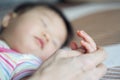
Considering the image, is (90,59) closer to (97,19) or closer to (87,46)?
(87,46)

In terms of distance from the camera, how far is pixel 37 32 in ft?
3.52

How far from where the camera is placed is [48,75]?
678mm

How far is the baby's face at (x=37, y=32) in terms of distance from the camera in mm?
1037

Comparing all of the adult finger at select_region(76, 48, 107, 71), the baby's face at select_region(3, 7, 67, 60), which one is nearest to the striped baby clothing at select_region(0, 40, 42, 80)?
the baby's face at select_region(3, 7, 67, 60)

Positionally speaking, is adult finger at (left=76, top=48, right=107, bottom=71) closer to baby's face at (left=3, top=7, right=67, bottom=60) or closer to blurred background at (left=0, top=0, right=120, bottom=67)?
blurred background at (left=0, top=0, right=120, bottom=67)

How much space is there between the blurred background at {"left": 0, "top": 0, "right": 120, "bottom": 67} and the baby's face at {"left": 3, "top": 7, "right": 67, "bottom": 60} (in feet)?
0.36

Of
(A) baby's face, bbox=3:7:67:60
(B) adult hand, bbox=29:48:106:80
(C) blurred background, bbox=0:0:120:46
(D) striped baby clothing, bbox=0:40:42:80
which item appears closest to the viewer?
(B) adult hand, bbox=29:48:106:80

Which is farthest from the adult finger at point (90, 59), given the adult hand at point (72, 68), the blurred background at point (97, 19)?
the blurred background at point (97, 19)

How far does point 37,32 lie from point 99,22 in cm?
49

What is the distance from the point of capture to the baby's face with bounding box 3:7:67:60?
1037 mm

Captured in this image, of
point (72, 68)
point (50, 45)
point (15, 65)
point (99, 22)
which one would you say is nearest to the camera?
point (72, 68)

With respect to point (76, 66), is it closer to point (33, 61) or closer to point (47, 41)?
point (33, 61)

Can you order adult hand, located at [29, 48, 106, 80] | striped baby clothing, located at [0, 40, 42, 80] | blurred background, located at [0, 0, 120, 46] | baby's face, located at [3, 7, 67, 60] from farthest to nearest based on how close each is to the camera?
blurred background, located at [0, 0, 120, 46] → baby's face, located at [3, 7, 67, 60] → striped baby clothing, located at [0, 40, 42, 80] → adult hand, located at [29, 48, 106, 80]

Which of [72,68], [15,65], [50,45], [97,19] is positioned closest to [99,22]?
[97,19]
